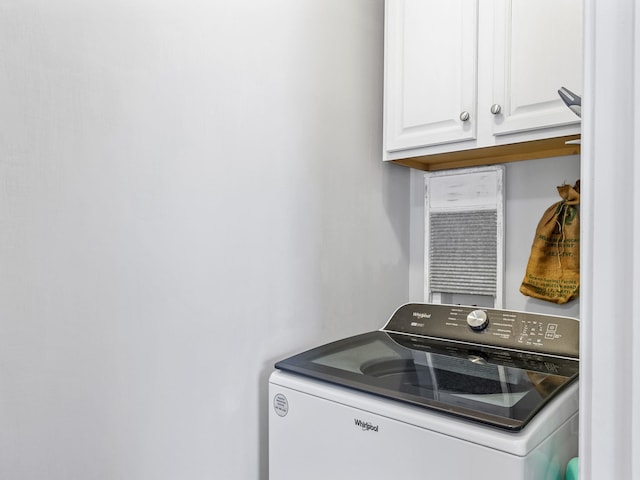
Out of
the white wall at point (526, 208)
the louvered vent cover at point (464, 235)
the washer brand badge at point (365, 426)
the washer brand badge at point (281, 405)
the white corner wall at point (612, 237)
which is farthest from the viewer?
the louvered vent cover at point (464, 235)

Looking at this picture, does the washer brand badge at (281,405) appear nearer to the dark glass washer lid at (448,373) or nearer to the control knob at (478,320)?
the dark glass washer lid at (448,373)

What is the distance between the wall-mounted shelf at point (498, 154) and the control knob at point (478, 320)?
56 cm

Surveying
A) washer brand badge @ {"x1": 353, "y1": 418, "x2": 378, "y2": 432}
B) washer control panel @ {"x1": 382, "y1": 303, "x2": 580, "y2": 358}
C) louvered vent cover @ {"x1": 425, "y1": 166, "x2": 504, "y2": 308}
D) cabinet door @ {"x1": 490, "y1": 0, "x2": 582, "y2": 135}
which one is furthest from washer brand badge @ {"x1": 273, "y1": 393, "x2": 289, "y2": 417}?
cabinet door @ {"x1": 490, "y1": 0, "x2": 582, "y2": 135}

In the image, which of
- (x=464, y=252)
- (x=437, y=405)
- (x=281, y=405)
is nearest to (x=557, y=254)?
(x=464, y=252)

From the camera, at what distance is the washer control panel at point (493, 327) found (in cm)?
136

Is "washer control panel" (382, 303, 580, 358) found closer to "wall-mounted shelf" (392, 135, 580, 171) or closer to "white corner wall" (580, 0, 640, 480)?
"wall-mounted shelf" (392, 135, 580, 171)

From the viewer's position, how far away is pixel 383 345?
58.9 inches

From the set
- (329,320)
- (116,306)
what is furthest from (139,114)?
(329,320)

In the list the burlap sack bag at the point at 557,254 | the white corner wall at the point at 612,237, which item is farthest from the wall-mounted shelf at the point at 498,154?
the white corner wall at the point at 612,237

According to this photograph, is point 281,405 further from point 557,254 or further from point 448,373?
point 557,254

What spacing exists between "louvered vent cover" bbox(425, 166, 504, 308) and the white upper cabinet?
0.31 meters

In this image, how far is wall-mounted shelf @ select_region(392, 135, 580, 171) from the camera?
1.50 metres

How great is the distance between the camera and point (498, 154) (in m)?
1.68

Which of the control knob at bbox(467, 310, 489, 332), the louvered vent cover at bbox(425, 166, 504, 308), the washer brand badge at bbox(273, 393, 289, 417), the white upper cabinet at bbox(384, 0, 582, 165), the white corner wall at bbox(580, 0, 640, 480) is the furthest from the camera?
the louvered vent cover at bbox(425, 166, 504, 308)
